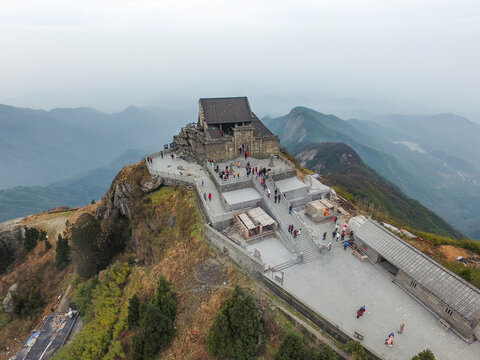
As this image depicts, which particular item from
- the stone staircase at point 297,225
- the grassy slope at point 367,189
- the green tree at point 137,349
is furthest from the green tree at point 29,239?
the grassy slope at point 367,189

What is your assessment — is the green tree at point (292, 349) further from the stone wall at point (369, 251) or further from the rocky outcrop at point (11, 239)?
the rocky outcrop at point (11, 239)

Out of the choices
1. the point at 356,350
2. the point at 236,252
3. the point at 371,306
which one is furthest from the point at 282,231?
the point at 356,350

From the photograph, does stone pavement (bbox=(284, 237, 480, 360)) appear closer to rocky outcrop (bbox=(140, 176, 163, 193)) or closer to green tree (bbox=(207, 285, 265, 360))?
green tree (bbox=(207, 285, 265, 360))

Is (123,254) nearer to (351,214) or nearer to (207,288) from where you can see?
(207,288)

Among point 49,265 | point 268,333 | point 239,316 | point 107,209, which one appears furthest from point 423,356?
point 49,265

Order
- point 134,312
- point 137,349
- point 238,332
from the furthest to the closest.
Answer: point 134,312
point 137,349
point 238,332

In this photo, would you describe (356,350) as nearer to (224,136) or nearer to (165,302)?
(165,302)
